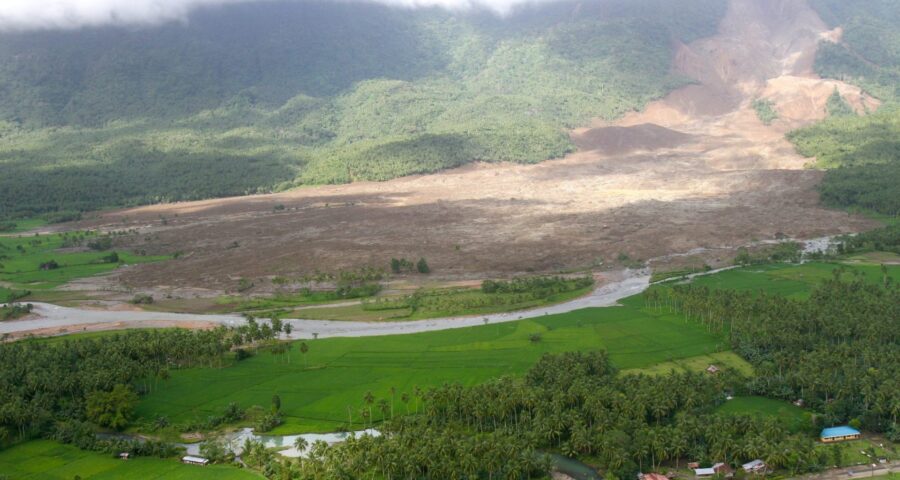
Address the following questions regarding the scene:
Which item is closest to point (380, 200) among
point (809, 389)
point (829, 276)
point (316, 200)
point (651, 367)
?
point (316, 200)

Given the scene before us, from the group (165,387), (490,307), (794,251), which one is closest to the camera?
(165,387)

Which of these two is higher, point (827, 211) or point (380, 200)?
Answer: point (380, 200)

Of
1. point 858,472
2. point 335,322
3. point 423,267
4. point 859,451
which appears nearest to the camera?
point 858,472

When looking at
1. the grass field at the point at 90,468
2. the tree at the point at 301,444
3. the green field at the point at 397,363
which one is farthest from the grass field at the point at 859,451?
the grass field at the point at 90,468

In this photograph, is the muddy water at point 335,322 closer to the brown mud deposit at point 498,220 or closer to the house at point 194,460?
the brown mud deposit at point 498,220

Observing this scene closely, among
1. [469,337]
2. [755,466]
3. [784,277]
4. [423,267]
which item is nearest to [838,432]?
[755,466]

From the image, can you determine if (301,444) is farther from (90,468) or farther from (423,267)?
(423,267)

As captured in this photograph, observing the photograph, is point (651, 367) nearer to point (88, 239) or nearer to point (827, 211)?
point (827, 211)

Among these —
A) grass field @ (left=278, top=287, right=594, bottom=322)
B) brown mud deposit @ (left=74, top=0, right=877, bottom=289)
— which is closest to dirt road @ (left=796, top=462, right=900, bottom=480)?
grass field @ (left=278, top=287, right=594, bottom=322)
